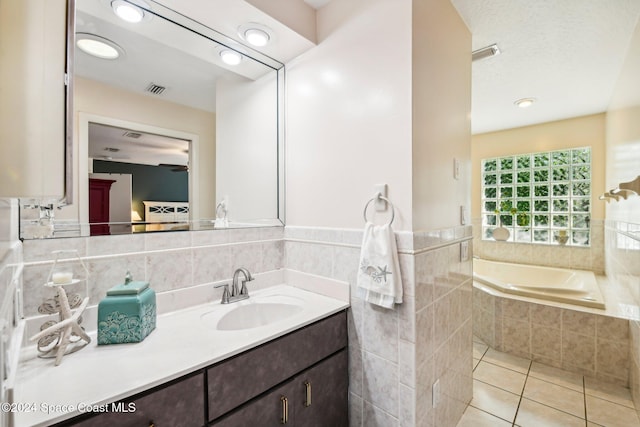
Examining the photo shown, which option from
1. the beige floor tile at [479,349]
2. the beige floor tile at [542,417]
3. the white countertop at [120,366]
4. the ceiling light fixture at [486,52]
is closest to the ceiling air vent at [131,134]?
the white countertop at [120,366]

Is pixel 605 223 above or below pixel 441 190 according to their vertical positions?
below

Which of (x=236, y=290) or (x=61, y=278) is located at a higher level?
(x=61, y=278)

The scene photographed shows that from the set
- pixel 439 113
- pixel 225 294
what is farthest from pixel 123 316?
pixel 439 113

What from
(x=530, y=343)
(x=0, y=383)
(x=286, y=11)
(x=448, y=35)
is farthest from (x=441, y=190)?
(x=530, y=343)

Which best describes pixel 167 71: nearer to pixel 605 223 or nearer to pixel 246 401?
pixel 246 401

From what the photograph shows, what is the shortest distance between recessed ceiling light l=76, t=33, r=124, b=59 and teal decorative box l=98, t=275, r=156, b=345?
1043 millimetres

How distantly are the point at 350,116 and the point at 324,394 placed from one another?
1375mm

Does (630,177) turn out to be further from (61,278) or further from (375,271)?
Result: (61,278)

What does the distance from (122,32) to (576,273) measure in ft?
14.9

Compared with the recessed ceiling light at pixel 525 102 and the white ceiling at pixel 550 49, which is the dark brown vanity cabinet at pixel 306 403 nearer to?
the white ceiling at pixel 550 49

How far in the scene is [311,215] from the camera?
171 cm

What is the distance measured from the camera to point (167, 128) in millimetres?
1480

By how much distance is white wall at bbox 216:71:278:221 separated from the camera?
5.58 ft

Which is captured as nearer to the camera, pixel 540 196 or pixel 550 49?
pixel 550 49
